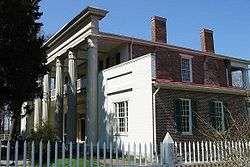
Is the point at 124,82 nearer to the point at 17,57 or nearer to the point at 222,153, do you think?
the point at 17,57

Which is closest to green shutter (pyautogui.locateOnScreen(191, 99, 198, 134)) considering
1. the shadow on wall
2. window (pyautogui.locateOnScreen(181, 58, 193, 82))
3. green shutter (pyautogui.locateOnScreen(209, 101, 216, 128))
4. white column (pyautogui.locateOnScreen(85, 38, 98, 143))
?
green shutter (pyautogui.locateOnScreen(209, 101, 216, 128))

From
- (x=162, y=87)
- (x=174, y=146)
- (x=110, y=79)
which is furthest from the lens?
(x=110, y=79)

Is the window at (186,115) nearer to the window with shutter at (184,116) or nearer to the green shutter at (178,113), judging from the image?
the window with shutter at (184,116)

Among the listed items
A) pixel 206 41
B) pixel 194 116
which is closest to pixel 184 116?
pixel 194 116

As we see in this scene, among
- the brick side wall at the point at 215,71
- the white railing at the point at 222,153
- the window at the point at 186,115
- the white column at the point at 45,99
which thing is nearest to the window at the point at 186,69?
the brick side wall at the point at 215,71

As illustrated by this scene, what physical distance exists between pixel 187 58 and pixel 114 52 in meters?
5.93

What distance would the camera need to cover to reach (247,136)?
12984mm

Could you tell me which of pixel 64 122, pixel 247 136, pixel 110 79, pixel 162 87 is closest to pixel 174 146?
pixel 247 136

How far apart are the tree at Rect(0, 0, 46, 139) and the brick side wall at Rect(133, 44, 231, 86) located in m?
7.53

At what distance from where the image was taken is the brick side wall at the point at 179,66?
28094mm

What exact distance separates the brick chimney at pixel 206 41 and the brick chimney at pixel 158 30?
556 centimetres

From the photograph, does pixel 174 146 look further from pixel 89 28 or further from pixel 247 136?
pixel 89 28

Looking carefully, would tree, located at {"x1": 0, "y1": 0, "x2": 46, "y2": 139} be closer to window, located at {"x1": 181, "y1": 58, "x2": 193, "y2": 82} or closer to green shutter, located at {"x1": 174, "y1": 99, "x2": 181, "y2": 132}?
green shutter, located at {"x1": 174, "y1": 99, "x2": 181, "y2": 132}

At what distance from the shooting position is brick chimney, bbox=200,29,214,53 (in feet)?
111
